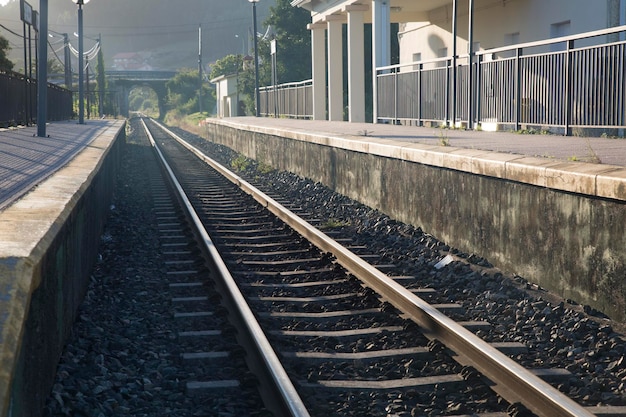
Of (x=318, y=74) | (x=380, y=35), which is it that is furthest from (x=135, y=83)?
(x=380, y=35)

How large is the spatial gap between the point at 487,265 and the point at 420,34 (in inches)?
881

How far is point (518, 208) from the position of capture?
8.05 meters

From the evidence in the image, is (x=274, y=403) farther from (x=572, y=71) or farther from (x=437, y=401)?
(x=572, y=71)

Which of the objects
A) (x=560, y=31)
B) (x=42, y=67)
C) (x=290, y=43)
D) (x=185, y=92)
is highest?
(x=185, y=92)

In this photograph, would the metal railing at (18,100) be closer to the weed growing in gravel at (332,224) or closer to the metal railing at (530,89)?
the metal railing at (530,89)

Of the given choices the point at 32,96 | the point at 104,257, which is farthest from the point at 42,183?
the point at 32,96

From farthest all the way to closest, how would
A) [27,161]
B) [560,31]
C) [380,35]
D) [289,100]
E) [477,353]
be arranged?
[289,100]
[380,35]
[560,31]
[27,161]
[477,353]

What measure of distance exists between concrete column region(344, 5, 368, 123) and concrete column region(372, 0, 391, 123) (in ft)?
8.97

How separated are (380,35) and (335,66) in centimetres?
610

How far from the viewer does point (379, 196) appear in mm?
12680

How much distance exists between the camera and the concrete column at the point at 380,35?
2511 cm

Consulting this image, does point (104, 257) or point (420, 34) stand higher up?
point (420, 34)

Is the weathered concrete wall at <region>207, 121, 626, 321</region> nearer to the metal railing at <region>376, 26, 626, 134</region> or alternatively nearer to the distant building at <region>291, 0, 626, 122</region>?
the metal railing at <region>376, 26, 626, 134</region>

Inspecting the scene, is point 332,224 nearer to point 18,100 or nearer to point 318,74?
point 18,100
